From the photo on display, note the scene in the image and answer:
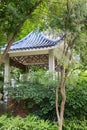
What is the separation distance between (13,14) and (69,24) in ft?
4.67

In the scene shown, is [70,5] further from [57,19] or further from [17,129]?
[17,129]

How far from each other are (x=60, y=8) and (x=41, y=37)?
442 centimetres

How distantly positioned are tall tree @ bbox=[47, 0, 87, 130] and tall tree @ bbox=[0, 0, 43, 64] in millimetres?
544

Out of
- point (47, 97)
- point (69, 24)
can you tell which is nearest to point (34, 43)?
point (47, 97)

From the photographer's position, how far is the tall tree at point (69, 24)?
655 centimetres

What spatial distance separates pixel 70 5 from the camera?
6629 mm

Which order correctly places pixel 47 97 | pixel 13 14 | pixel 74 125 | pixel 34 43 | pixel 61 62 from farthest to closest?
pixel 34 43
pixel 47 97
pixel 74 125
pixel 61 62
pixel 13 14

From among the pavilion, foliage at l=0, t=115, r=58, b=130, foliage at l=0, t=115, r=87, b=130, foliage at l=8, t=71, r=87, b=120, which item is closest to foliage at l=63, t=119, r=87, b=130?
foliage at l=0, t=115, r=87, b=130

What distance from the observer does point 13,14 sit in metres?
6.39

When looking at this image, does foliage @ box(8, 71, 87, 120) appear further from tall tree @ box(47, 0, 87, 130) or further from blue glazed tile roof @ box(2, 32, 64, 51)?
tall tree @ box(47, 0, 87, 130)

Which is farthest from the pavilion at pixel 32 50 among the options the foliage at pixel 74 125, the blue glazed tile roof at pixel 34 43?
the foliage at pixel 74 125

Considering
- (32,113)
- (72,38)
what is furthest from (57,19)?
(32,113)

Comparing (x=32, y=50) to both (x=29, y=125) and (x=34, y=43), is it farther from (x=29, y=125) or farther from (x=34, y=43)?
(x=29, y=125)

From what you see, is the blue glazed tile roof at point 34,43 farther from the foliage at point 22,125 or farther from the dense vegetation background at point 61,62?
the foliage at point 22,125
